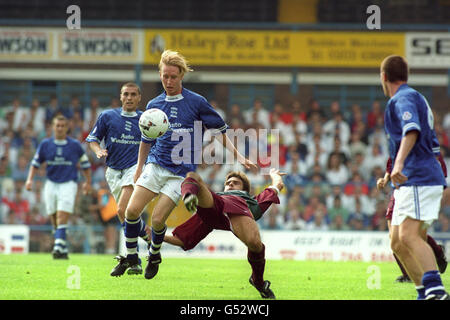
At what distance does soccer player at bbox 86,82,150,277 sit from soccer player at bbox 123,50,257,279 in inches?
72.8

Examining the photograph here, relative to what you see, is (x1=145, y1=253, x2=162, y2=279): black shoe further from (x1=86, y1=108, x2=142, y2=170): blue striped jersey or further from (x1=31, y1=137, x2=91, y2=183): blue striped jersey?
(x1=31, y1=137, x2=91, y2=183): blue striped jersey

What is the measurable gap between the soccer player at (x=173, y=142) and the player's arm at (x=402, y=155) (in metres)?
2.45

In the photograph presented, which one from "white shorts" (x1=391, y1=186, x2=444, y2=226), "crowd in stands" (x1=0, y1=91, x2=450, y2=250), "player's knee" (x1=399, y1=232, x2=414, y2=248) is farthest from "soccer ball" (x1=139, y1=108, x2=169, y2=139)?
"crowd in stands" (x1=0, y1=91, x2=450, y2=250)

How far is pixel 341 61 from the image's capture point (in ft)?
76.2

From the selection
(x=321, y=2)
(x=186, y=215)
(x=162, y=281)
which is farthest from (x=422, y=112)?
(x=321, y=2)

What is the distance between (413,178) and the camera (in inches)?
266

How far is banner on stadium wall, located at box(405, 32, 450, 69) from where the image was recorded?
75.9 feet

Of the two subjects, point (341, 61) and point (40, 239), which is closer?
point (40, 239)

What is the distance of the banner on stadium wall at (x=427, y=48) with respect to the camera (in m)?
23.1

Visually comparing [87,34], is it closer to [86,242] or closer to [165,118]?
[86,242]

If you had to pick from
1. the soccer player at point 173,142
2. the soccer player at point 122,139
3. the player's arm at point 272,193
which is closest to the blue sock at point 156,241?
the soccer player at point 173,142

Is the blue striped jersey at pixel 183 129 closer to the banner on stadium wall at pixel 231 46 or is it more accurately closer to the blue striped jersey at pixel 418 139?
the blue striped jersey at pixel 418 139

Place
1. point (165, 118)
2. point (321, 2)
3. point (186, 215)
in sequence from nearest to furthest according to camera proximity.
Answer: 1. point (165, 118)
2. point (186, 215)
3. point (321, 2)

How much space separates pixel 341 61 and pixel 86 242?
9.11m
